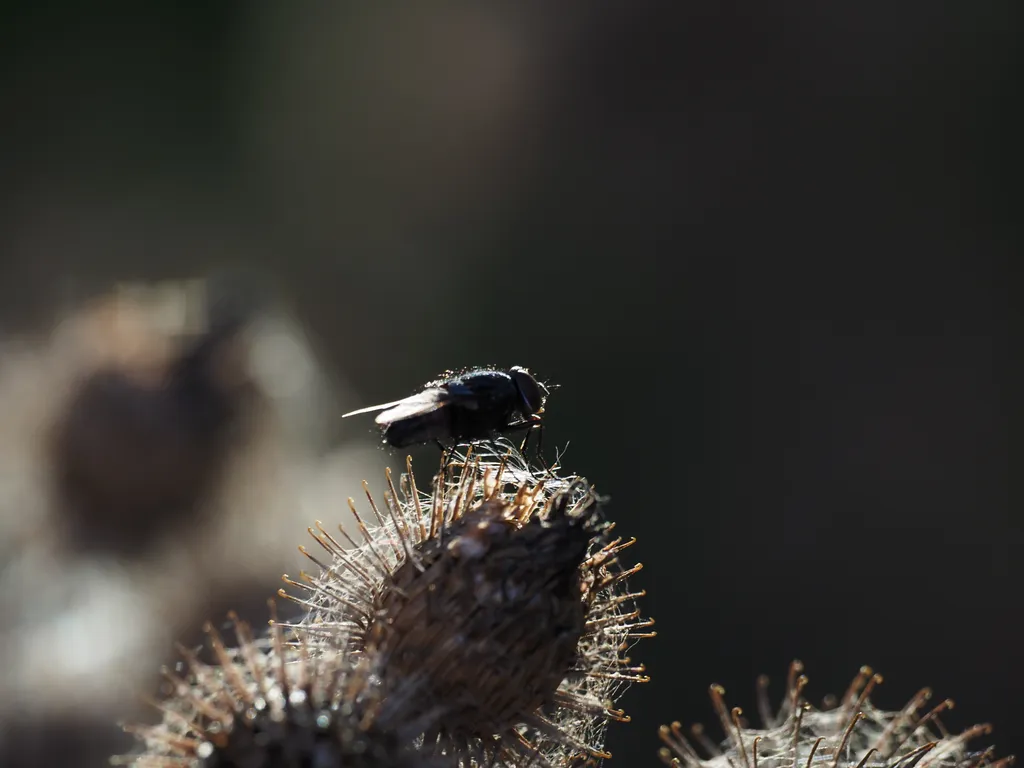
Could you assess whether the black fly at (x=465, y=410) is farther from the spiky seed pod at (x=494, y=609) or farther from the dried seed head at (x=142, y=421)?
the dried seed head at (x=142, y=421)

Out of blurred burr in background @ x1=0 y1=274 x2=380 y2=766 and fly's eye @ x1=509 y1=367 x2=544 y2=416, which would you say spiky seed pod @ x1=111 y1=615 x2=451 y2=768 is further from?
blurred burr in background @ x1=0 y1=274 x2=380 y2=766

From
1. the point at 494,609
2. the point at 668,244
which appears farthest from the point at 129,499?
the point at 668,244

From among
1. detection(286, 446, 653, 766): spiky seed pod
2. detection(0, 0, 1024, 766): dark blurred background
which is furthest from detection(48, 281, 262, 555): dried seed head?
detection(286, 446, 653, 766): spiky seed pod

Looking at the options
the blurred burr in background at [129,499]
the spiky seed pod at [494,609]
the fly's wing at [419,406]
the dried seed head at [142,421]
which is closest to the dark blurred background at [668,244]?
the blurred burr in background at [129,499]

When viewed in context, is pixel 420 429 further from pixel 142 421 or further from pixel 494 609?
pixel 142 421

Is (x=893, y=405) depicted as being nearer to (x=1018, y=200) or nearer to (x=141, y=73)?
(x=1018, y=200)

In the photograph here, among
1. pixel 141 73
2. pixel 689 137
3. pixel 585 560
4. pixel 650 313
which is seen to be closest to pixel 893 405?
pixel 650 313
